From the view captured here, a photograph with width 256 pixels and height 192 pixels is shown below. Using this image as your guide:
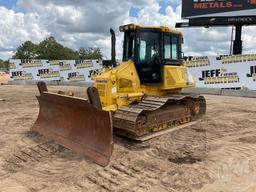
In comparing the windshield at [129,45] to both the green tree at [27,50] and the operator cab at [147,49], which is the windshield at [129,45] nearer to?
the operator cab at [147,49]

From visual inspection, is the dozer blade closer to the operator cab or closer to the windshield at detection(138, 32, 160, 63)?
the operator cab

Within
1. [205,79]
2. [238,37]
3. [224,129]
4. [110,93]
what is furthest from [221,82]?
[110,93]

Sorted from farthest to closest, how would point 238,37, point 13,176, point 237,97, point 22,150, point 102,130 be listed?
1. point 238,37
2. point 237,97
3. point 22,150
4. point 102,130
5. point 13,176

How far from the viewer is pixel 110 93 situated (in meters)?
7.94

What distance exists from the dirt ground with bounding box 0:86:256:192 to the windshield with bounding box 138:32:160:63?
2007mm

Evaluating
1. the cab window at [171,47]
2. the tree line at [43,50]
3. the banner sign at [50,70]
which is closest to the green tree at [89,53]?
the tree line at [43,50]

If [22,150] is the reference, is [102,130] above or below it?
above

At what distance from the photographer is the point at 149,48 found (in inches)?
343

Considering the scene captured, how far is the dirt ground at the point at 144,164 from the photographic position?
203 inches

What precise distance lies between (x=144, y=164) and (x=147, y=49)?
3.54 meters

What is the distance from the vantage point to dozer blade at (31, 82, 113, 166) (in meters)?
6.27

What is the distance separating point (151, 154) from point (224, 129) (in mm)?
3268

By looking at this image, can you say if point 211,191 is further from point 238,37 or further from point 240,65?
point 238,37

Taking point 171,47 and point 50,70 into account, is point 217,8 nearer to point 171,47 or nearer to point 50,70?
point 50,70
